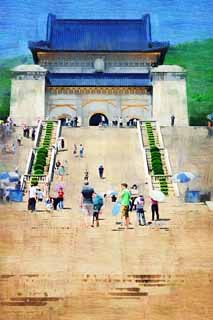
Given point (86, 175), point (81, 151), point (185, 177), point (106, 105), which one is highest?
point (106, 105)

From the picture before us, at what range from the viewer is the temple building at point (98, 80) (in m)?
10.3

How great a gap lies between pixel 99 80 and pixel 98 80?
20mm

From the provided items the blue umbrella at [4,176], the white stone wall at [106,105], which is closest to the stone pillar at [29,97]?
the white stone wall at [106,105]

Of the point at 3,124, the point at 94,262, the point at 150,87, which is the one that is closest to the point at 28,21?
the point at 94,262

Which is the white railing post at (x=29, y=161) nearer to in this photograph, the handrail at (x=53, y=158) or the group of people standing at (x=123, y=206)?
the handrail at (x=53, y=158)

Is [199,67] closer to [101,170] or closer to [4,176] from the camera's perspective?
[101,170]

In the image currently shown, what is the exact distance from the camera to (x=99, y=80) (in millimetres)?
12172

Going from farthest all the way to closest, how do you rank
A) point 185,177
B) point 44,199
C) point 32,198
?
point 185,177, point 44,199, point 32,198

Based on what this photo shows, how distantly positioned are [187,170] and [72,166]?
1544 millimetres

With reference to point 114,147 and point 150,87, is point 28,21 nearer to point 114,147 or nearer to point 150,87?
point 114,147

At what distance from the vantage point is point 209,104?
6.93 meters

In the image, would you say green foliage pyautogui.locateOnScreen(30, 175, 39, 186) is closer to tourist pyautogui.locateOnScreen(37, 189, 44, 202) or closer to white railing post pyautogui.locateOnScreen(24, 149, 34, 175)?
white railing post pyautogui.locateOnScreen(24, 149, 34, 175)

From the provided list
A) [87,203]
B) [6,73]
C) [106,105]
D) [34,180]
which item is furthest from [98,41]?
[87,203]

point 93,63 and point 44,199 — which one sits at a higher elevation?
point 93,63
